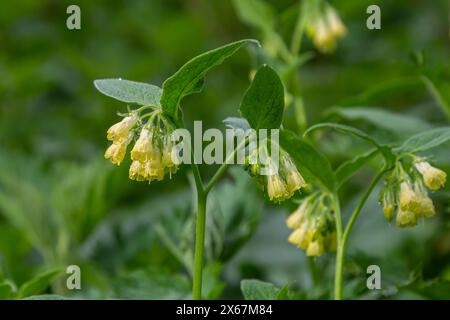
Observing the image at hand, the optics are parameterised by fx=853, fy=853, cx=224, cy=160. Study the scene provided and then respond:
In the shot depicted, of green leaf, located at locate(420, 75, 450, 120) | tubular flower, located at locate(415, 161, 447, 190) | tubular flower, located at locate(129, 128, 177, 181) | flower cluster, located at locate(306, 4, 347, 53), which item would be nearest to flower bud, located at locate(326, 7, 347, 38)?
flower cluster, located at locate(306, 4, 347, 53)

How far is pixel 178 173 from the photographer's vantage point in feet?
8.72

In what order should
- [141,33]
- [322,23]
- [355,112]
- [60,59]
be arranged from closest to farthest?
1. [355,112]
2. [322,23]
3. [60,59]
4. [141,33]

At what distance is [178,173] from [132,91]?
56.1 inches

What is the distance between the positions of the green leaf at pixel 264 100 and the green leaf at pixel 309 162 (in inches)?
2.6

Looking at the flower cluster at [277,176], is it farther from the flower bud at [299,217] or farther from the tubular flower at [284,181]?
the flower bud at [299,217]

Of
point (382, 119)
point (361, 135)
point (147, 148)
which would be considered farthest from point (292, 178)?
point (382, 119)

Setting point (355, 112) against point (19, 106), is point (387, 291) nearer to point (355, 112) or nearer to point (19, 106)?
point (355, 112)

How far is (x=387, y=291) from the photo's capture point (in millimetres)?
1502

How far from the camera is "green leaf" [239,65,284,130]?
1.23 meters

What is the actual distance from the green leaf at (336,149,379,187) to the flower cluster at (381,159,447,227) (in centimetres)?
5

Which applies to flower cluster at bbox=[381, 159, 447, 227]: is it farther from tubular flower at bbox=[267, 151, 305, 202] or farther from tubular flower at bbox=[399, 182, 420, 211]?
tubular flower at bbox=[267, 151, 305, 202]

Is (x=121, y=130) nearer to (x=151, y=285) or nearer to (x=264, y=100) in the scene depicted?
(x=264, y=100)

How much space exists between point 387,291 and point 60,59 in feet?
7.51
